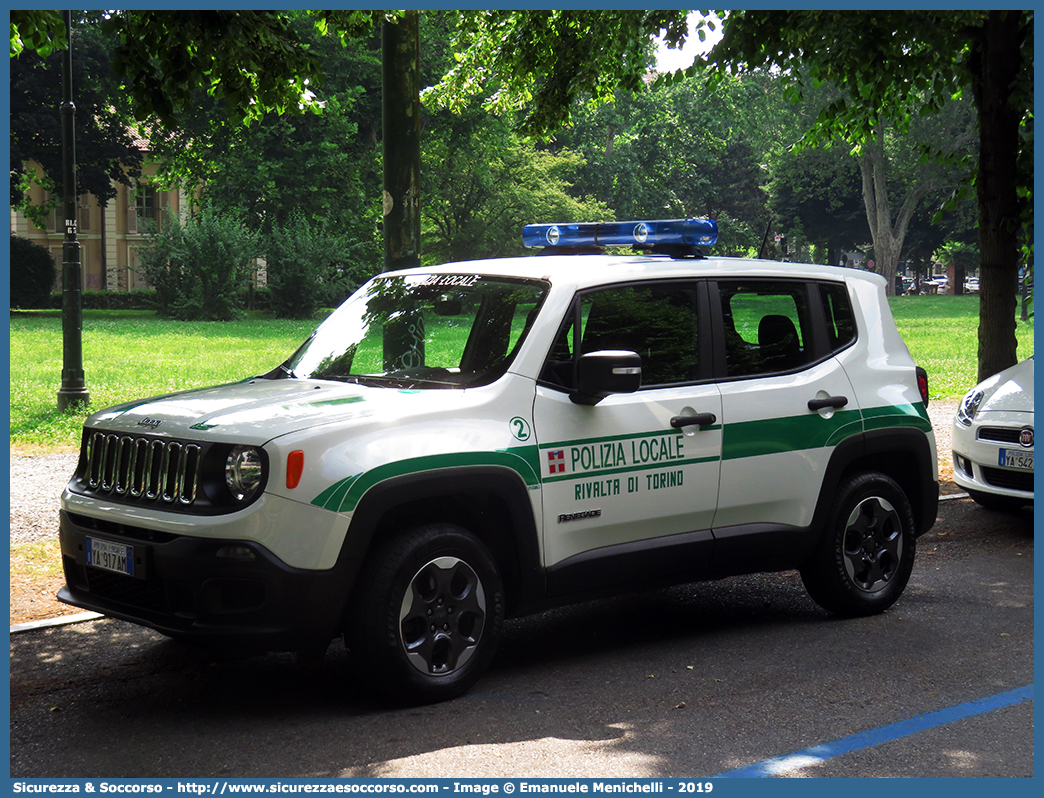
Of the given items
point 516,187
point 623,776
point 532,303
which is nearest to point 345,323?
point 532,303

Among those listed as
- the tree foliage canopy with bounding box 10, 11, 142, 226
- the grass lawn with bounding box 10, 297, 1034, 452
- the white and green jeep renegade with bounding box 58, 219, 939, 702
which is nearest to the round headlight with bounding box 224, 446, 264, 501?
the white and green jeep renegade with bounding box 58, 219, 939, 702

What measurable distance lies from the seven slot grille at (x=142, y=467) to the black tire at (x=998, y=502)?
6.54 meters

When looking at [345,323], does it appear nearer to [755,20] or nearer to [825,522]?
[825,522]

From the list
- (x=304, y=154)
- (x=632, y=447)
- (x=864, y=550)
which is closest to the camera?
(x=632, y=447)

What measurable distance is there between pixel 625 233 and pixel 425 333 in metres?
1.61

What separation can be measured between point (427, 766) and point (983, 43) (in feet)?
31.9

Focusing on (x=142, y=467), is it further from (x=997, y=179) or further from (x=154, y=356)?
(x=154, y=356)

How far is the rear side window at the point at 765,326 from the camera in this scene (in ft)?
20.6

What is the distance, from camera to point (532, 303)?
570 cm

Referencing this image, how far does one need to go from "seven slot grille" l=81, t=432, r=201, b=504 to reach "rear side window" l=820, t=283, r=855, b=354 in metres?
3.59

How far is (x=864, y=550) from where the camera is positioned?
6.73 metres

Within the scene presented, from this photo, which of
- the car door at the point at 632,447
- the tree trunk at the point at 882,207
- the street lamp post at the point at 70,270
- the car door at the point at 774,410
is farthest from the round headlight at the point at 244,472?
the tree trunk at the point at 882,207

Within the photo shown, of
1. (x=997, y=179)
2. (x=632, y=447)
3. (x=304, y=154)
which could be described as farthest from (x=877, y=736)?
(x=304, y=154)

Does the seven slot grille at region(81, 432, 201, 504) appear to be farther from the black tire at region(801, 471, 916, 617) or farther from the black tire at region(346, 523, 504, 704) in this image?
the black tire at region(801, 471, 916, 617)
